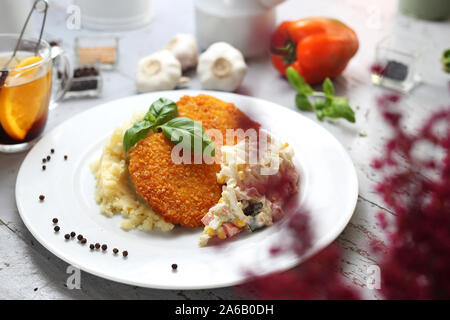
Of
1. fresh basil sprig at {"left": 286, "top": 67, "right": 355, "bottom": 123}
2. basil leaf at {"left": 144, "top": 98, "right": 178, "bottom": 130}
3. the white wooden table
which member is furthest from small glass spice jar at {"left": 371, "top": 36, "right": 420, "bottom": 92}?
basil leaf at {"left": 144, "top": 98, "right": 178, "bottom": 130}

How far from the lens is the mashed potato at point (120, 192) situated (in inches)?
65.5

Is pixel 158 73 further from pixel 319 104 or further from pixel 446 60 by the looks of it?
pixel 446 60

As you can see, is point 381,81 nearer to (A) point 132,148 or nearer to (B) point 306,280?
(A) point 132,148

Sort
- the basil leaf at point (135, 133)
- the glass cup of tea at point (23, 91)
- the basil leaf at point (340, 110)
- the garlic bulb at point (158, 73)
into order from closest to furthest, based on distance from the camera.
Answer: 1. the basil leaf at point (135, 133)
2. the glass cup of tea at point (23, 91)
3. the basil leaf at point (340, 110)
4. the garlic bulb at point (158, 73)

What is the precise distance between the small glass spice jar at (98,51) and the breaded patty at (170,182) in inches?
46.1

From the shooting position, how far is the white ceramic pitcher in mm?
2758

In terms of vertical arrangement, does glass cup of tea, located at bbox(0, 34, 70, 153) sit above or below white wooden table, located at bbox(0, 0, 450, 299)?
above

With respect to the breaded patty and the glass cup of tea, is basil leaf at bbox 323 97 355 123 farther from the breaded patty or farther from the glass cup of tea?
the glass cup of tea

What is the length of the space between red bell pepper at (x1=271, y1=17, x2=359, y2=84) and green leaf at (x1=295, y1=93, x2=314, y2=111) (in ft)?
0.76

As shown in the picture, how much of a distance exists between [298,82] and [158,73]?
675 mm

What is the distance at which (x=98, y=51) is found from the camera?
2.82 m

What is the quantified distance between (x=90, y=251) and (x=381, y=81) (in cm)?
178

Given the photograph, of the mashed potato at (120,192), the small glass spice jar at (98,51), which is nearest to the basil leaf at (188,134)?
the mashed potato at (120,192)

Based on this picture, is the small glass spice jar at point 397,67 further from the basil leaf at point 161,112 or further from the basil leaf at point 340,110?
the basil leaf at point 161,112
